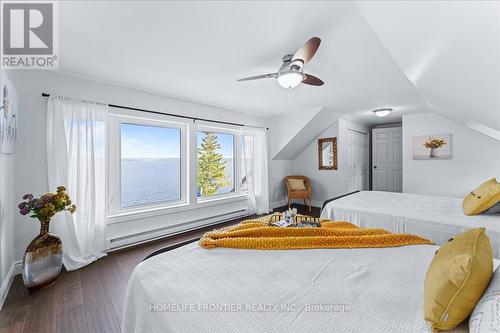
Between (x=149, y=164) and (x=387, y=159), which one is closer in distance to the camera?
(x=149, y=164)

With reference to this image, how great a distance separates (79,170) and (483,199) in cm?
425

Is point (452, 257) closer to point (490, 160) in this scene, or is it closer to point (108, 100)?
point (108, 100)

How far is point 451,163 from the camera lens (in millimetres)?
4168

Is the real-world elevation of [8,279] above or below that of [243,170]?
below

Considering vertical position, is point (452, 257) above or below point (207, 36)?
below

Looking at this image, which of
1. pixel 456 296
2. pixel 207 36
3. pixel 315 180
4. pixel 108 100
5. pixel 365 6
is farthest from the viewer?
pixel 315 180

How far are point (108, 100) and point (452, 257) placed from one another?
343 centimetres

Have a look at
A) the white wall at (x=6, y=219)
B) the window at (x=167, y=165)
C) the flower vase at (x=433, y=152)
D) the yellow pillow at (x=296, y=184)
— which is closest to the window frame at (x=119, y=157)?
the window at (x=167, y=165)

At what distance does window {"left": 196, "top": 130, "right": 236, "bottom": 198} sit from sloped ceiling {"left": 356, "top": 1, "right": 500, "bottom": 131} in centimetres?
297

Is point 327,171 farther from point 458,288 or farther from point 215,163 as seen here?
point 458,288

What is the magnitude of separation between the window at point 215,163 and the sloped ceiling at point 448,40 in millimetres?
2968

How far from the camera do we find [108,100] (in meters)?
2.75

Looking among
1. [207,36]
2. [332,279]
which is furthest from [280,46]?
[332,279]

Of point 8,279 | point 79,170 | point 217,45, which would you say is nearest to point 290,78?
point 217,45
